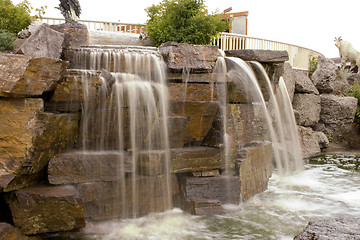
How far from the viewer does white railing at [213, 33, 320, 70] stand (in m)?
15.2

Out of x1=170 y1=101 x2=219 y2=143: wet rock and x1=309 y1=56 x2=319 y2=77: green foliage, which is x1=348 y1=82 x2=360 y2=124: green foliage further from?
x1=170 y1=101 x2=219 y2=143: wet rock

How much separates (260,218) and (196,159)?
1.70 m

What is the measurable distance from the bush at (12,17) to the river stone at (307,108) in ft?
36.0

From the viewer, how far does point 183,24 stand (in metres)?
11.0

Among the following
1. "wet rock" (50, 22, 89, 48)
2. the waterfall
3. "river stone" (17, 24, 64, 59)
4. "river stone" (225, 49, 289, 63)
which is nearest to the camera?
"river stone" (17, 24, 64, 59)

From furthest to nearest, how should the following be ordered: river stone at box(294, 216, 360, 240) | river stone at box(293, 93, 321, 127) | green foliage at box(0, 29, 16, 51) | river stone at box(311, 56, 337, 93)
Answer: river stone at box(311, 56, 337, 93)
river stone at box(293, 93, 321, 127)
green foliage at box(0, 29, 16, 51)
river stone at box(294, 216, 360, 240)

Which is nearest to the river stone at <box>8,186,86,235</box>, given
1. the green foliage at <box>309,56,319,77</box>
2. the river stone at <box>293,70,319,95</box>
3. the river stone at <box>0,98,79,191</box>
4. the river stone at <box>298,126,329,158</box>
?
the river stone at <box>0,98,79,191</box>

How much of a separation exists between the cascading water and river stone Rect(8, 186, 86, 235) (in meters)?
0.95

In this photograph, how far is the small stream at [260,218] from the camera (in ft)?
19.0

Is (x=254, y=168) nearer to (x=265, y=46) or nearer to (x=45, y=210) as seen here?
(x=45, y=210)

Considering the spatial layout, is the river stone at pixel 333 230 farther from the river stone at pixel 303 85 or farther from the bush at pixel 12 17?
the river stone at pixel 303 85

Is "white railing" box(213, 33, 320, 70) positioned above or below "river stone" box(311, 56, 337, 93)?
above

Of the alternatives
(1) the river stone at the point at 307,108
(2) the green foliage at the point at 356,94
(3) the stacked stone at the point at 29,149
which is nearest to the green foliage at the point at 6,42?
(3) the stacked stone at the point at 29,149

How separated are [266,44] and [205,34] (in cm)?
656
